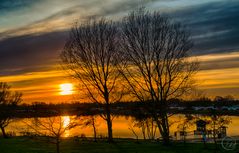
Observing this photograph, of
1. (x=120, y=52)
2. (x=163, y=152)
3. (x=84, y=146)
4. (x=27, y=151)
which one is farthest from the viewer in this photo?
(x=120, y=52)

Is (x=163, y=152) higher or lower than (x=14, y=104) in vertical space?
lower

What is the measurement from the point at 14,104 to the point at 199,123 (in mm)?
56428

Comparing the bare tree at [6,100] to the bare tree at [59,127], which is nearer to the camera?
the bare tree at [59,127]

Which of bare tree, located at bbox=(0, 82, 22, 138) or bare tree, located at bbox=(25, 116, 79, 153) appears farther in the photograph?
bare tree, located at bbox=(0, 82, 22, 138)

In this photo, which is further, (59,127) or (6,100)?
(6,100)

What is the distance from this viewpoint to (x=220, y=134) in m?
60.3

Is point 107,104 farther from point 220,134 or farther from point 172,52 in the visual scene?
point 220,134

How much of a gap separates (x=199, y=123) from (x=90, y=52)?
21396 millimetres

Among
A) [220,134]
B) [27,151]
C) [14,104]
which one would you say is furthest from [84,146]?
[14,104]

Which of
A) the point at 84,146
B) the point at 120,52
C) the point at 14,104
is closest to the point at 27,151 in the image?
the point at 84,146

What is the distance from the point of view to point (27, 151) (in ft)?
155

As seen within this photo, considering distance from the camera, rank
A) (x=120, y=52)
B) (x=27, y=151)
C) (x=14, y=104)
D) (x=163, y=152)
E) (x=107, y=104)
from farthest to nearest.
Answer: (x=14, y=104) < (x=107, y=104) < (x=120, y=52) < (x=27, y=151) < (x=163, y=152)

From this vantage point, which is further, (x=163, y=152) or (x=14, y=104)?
(x=14, y=104)

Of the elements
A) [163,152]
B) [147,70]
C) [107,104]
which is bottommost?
[163,152]
